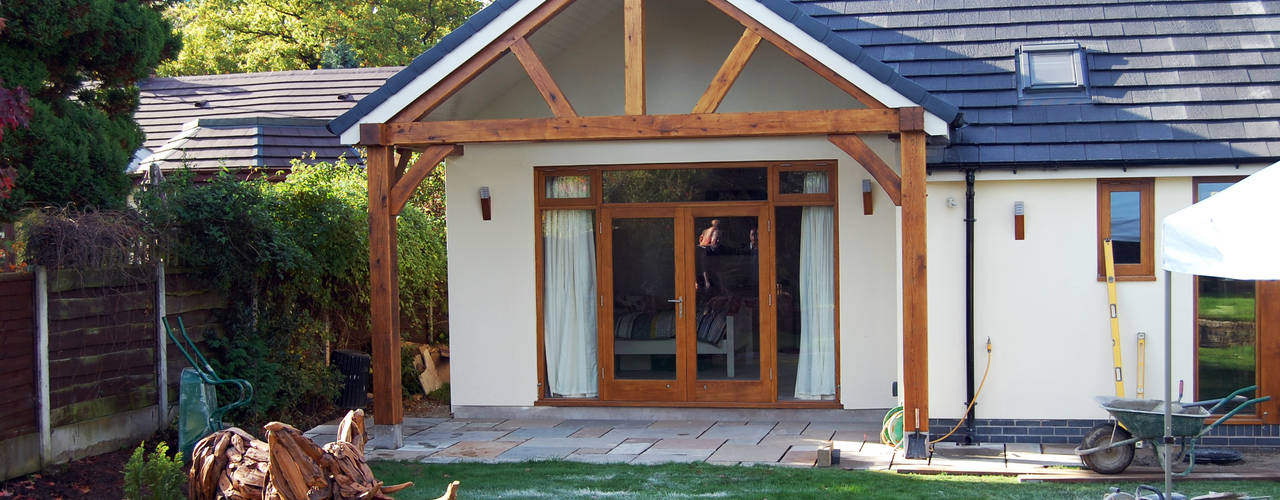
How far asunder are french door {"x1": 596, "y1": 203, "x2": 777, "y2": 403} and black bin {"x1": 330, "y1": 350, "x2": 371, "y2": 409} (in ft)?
8.08

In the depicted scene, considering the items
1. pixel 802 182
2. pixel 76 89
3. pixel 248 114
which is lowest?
pixel 802 182

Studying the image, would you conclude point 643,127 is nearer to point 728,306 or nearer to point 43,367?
point 728,306

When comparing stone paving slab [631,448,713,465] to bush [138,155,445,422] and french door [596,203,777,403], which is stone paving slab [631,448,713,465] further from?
bush [138,155,445,422]

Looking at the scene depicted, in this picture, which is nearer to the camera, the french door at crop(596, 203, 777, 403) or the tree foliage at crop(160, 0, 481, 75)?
the french door at crop(596, 203, 777, 403)

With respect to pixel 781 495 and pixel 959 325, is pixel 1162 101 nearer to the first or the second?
pixel 959 325

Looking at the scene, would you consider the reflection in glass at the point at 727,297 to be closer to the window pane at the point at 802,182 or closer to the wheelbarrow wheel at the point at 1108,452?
the window pane at the point at 802,182

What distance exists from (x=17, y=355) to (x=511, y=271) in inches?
189

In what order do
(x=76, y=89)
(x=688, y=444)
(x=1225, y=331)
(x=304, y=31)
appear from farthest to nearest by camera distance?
(x=304, y=31), (x=688, y=444), (x=1225, y=331), (x=76, y=89)

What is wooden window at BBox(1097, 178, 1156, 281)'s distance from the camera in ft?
29.7

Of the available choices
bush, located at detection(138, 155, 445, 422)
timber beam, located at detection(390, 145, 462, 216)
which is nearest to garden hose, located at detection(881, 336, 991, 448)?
timber beam, located at detection(390, 145, 462, 216)

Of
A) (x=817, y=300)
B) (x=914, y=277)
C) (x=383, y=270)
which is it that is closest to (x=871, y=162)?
(x=914, y=277)

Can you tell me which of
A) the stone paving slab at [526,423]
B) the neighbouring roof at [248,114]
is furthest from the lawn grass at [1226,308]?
the neighbouring roof at [248,114]

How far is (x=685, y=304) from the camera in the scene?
10.9 metres

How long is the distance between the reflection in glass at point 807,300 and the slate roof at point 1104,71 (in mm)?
1631
